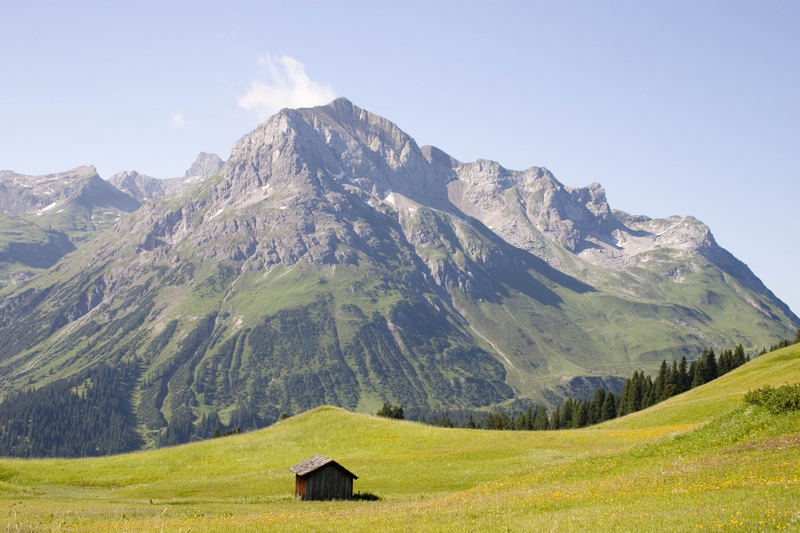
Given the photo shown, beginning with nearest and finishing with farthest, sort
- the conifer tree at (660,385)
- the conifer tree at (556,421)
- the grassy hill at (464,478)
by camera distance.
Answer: the grassy hill at (464,478) → the conifer tree at (660,385) → the conifer tree at (556,421)

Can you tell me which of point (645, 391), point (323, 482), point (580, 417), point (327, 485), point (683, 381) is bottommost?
point (327, 485)

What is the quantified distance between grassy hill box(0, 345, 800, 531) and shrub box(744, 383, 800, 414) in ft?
2.77

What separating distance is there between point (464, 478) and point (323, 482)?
47.4ft

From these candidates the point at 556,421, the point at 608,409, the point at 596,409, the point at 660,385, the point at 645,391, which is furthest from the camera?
the point at 556,421

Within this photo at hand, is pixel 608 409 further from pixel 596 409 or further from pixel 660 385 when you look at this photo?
pixel 660 385

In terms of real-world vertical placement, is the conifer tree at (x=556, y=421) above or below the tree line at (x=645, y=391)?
below

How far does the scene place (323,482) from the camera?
5538 cm

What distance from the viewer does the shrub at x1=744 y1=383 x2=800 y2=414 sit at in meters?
40.1

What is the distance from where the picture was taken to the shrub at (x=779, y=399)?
40.1 meters

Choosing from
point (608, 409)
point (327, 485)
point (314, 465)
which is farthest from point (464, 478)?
point (608, 409)

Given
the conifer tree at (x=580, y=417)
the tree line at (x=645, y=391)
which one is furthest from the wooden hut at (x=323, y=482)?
the conifer tree at (x=580, y=417)

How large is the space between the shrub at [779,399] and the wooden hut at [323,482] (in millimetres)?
34413

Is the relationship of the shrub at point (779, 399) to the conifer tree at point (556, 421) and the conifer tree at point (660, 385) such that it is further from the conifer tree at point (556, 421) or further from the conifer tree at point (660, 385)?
the conifer tree at point (556, 421)

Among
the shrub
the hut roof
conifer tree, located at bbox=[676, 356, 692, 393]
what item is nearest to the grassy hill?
the shrub
